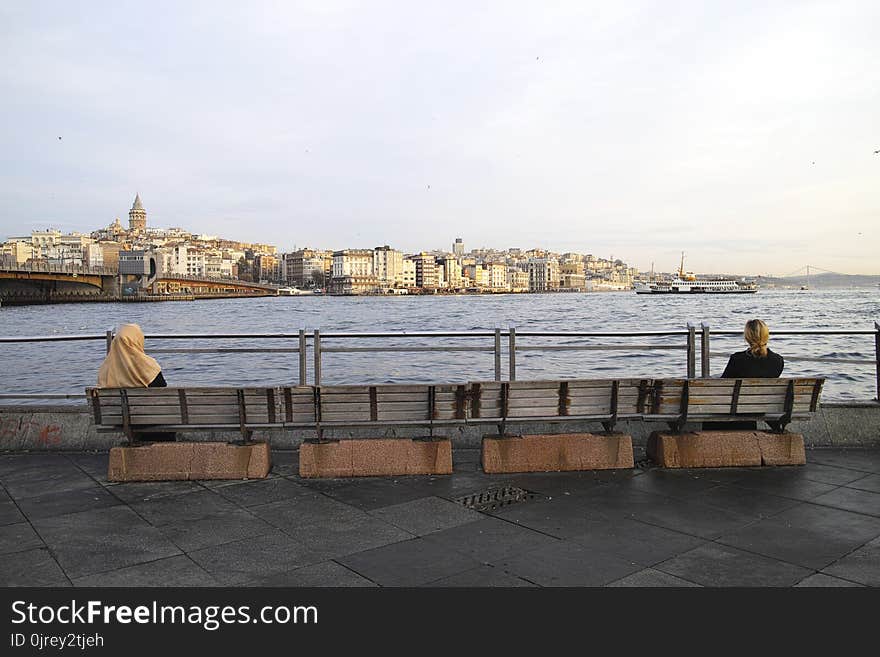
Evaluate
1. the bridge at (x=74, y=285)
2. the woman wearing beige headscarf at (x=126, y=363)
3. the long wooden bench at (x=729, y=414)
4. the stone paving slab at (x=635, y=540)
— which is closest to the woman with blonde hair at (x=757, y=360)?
→ the long wooden bench at (x=729, y=414)

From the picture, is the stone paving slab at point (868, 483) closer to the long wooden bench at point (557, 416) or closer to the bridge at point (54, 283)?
the long wooden bench at point (557, 416)

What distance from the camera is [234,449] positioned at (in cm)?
688

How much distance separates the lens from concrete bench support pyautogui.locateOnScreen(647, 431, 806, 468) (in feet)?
23.7

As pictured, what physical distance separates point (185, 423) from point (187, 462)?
0.33 meters

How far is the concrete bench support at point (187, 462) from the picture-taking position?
679 centimetres

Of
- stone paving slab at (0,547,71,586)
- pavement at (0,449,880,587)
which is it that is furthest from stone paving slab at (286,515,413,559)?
stone paving slab at (0,547,71,586)

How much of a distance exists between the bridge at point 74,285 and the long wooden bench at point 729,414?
93819 mm

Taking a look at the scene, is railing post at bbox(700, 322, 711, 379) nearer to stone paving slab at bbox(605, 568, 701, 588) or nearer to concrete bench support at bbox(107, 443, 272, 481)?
stone paving slab at bbox(605, 568, 701, 588)

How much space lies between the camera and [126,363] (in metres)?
7.18

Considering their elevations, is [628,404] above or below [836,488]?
above

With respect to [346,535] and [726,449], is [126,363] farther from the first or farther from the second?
[726,449]
